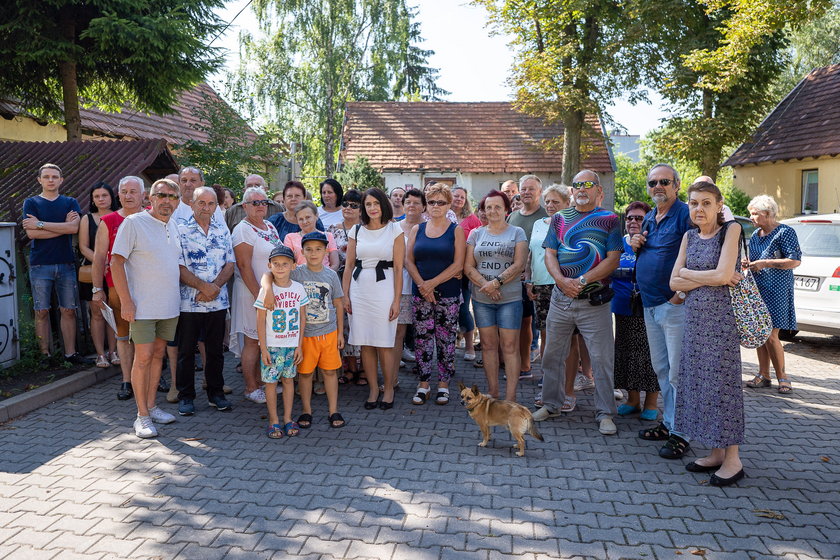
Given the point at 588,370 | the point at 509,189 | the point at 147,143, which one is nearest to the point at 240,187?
the point at 147,143

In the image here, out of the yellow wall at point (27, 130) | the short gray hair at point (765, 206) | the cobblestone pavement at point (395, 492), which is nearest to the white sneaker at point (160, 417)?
the cobblestone pavement at point (395, 492)

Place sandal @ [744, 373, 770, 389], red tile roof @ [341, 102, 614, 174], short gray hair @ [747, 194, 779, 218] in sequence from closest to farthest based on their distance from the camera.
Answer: sandal @ [744, 373, 770, 389] < short gray hair @ [747, 194, 779, 218] < red tile roof @ [341, 102, 614, 174]

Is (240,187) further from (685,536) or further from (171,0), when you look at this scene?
(685,536)

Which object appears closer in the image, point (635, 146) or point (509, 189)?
point (509, 189)

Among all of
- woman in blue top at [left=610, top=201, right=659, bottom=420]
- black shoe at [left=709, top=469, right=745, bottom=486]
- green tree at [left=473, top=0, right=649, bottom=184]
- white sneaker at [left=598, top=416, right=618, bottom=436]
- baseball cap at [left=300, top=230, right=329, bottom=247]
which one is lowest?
black shoe at [left=709, top=469, right=745, bottom=486]

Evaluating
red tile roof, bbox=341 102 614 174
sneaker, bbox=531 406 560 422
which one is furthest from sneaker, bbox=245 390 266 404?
red tile roof, bbox=341 102 614 174

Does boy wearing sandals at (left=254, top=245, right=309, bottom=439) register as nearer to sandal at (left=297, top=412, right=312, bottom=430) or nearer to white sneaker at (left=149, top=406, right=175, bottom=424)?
sandal at (left=297, top=412, right=312, bottom=430)

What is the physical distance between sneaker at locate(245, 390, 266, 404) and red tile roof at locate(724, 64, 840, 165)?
19.0 m

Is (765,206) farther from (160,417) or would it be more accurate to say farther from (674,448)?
(160,417)

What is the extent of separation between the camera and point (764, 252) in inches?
285

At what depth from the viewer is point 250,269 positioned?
6117 millimetres

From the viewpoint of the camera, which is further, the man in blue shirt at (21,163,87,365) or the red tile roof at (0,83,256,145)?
the red tile roof at (0,83,256,145)

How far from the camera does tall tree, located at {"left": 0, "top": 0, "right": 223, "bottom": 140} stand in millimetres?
11711

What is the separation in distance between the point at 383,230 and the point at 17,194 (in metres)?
6.06
